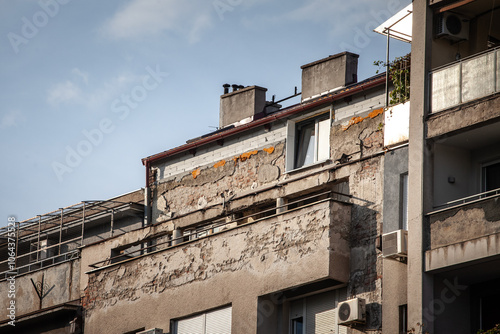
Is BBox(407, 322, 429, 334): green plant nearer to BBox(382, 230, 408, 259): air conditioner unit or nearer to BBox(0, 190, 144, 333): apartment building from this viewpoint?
BBox(382, 230, 408, 259): air conditioner unit

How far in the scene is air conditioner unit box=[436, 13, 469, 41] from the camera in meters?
22.0

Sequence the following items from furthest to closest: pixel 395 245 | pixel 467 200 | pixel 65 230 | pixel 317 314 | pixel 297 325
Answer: pixel 65 230
pixel 297 325
pixel 317 314
pixel 467 200
pixel 395 245

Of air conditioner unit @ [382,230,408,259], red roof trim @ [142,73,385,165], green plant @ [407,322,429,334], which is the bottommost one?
green plant @ [407,322,429,334]

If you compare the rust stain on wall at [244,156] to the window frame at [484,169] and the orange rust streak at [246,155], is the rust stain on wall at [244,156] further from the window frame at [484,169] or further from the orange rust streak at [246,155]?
the window frame at [484,169]

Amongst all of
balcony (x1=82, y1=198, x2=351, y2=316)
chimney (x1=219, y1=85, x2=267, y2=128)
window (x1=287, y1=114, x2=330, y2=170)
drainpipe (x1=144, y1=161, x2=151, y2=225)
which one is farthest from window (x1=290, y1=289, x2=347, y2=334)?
chimney (x1=219, y1=85, x2=267, y2=128)

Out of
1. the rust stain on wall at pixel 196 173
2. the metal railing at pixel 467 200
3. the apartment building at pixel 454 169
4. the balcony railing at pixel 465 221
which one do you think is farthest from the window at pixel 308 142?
the balcony railing at pixel 465 221

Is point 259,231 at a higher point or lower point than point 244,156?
lower

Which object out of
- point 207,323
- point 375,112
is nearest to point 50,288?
point 207,323

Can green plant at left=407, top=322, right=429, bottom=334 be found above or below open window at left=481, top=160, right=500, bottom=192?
below

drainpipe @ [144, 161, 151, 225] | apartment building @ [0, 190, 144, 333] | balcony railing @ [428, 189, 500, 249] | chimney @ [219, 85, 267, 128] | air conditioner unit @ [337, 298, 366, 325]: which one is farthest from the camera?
chimney @ [219, 85, 267, 128]

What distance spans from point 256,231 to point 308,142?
3.31 m

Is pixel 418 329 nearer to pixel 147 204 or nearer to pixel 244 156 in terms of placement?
pixel 244 156

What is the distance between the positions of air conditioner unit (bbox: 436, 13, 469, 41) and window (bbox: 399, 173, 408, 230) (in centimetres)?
282

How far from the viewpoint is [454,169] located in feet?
70.2
